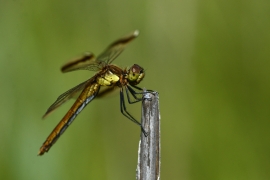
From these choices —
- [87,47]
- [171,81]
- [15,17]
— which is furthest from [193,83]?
[15,17]

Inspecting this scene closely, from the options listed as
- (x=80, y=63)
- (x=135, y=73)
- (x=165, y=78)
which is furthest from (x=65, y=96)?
(x=165, y=78)

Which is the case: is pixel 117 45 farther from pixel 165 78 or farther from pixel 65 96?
pixel 165 78

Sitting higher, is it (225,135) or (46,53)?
(46,53)

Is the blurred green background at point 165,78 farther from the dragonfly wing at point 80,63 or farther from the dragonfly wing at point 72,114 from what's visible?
the dragonfly wing at point 80,63

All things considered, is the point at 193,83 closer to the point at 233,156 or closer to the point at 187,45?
the point at 187,45

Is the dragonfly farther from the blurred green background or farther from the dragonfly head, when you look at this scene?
the blurred green background

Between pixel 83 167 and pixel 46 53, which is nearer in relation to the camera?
pixel 83 167

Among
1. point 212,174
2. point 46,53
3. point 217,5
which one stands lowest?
point 212,174

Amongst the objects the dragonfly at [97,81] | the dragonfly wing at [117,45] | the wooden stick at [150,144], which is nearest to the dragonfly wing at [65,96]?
the dragonfly at [97,81]
